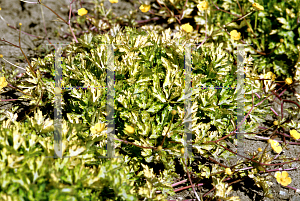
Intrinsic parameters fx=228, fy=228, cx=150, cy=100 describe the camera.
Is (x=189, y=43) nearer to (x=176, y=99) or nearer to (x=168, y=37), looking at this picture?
(x=168, y=37)

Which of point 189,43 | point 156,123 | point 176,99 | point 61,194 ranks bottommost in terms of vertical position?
point 61,194

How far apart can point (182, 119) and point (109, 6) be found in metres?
2.23

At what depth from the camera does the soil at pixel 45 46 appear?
2.06 metres

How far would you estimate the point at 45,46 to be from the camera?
2.86 meters

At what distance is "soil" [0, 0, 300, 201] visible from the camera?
206 cm

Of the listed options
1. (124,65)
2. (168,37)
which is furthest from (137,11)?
(124,65)

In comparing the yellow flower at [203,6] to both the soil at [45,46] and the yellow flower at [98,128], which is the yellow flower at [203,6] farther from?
the yellow flower at [98,128]

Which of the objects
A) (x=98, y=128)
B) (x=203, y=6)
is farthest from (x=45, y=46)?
(x=203, y=6)

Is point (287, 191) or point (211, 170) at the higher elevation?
point (211, 170)

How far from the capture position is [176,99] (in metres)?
2.17

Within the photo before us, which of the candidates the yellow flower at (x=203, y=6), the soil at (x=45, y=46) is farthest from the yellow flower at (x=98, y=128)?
the yellow flower at (x=203, y=6)

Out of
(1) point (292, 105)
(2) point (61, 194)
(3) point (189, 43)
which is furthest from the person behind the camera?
(1) point (292, 105)

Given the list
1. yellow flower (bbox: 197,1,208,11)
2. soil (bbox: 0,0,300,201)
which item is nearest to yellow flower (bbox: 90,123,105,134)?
soil (bbox: 0,0,300,201)

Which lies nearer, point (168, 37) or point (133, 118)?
point (133, 118)
